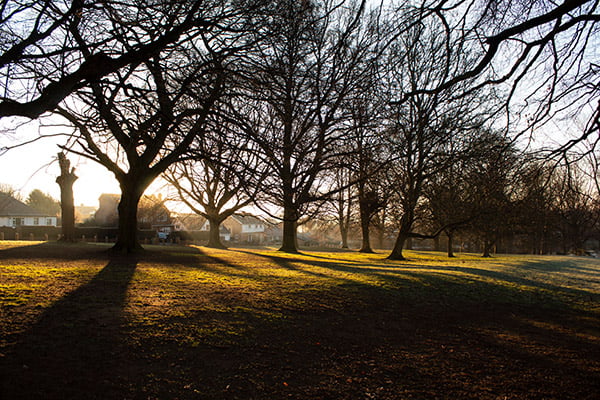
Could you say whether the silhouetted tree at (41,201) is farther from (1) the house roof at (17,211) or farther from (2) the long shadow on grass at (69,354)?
(2) the long shadow on grass at (69,354)

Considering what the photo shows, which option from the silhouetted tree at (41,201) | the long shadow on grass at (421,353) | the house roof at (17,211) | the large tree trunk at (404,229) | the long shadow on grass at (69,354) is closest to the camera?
the long shadow on grass at (69,354)

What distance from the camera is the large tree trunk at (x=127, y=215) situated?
12227 millimetres

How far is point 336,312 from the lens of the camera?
6.34m

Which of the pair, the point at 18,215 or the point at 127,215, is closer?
the point at 127,215

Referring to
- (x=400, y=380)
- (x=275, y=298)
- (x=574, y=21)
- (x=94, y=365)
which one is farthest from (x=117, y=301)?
(x=574, y=21)

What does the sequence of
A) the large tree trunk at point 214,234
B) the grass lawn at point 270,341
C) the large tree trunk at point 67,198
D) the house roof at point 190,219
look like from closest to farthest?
1. the grass lawn at point 270,341
2. the large tree trunk at point 67,198
3. the large tree trunk at point 214,234
4. the house roof at point 190,219

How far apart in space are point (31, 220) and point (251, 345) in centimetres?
7159

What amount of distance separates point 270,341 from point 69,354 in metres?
2.23

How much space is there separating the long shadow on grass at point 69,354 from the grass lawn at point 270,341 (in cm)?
2

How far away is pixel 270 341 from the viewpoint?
4.71 meters

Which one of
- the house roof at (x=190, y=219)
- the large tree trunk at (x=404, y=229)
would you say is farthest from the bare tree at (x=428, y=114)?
the house roof at (x=190, y=219)

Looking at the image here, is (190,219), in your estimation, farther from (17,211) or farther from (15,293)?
(15,293)

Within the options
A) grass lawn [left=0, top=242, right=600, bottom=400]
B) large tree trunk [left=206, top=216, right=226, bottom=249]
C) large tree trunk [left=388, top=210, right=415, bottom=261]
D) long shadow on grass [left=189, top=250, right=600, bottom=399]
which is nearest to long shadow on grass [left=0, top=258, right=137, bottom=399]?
grass lawn [left=0, top=242, right=600, bottom=400]

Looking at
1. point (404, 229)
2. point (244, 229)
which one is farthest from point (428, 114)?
point (244, 229)
